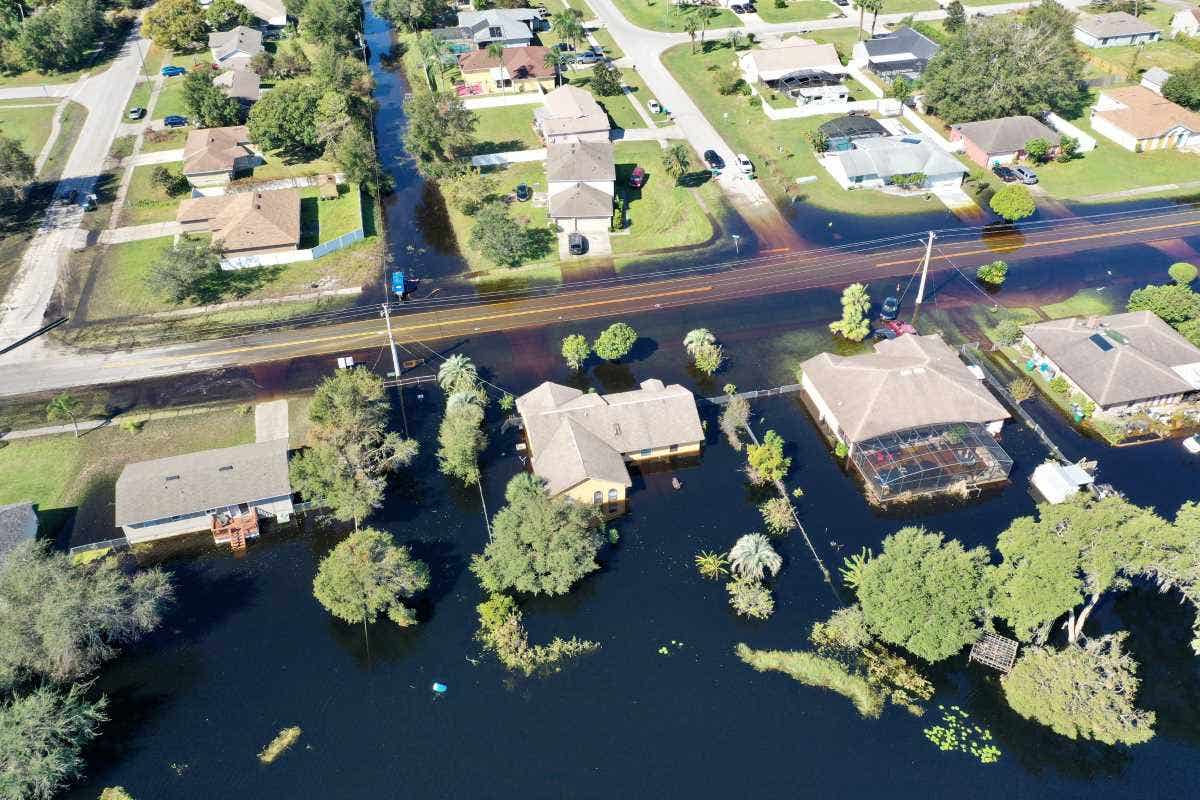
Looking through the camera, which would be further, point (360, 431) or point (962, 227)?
point (962, 227)

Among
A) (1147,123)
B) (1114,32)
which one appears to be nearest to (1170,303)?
(1147,123)

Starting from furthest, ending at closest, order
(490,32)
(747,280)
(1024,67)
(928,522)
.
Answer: (490,32), (1024,67), (747,280), (928,522)

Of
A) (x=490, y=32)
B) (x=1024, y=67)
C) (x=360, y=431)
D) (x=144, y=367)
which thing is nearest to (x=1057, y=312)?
(x=1024, y=67)

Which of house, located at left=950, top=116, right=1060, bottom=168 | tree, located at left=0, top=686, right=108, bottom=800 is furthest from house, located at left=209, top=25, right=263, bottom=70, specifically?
tree, located at left=0, top=686, right=108, bottom=800

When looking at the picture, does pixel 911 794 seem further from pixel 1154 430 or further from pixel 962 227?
pixel 962 227

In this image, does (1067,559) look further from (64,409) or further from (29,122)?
(29,122)

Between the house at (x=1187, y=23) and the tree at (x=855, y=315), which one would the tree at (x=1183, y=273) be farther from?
the house at (x=1187, y=23)
